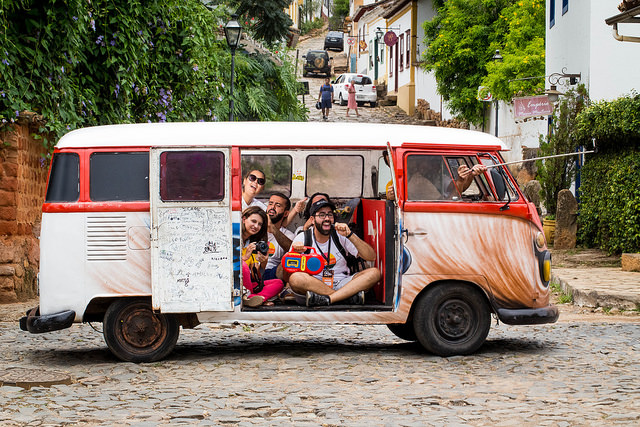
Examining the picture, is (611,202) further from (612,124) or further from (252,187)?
(252,187)

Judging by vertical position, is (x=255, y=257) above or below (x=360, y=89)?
below

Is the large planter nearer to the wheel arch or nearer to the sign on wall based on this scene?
the sign on wall

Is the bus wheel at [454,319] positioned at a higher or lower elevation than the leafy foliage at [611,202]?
lower

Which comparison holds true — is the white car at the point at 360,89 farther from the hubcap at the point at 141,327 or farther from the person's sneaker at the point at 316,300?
the hubcap at the point at 141,327

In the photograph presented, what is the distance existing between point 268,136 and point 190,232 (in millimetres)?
1134

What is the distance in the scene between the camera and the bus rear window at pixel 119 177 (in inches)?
345

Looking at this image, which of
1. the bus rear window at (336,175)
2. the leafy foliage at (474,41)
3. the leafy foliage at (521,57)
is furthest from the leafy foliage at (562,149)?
the bus rear window at (336,175)

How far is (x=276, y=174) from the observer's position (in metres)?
10.4

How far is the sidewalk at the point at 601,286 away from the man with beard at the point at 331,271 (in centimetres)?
482

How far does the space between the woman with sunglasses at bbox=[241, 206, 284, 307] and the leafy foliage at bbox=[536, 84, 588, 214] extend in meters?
12.5

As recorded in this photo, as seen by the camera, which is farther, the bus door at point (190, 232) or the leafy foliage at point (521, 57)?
the leafy foliage at point (521, 57)

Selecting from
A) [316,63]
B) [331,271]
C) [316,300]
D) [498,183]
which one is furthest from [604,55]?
[316,63]

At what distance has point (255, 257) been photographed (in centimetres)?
970

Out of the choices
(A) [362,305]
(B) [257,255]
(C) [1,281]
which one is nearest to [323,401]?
(A) [362,305]
